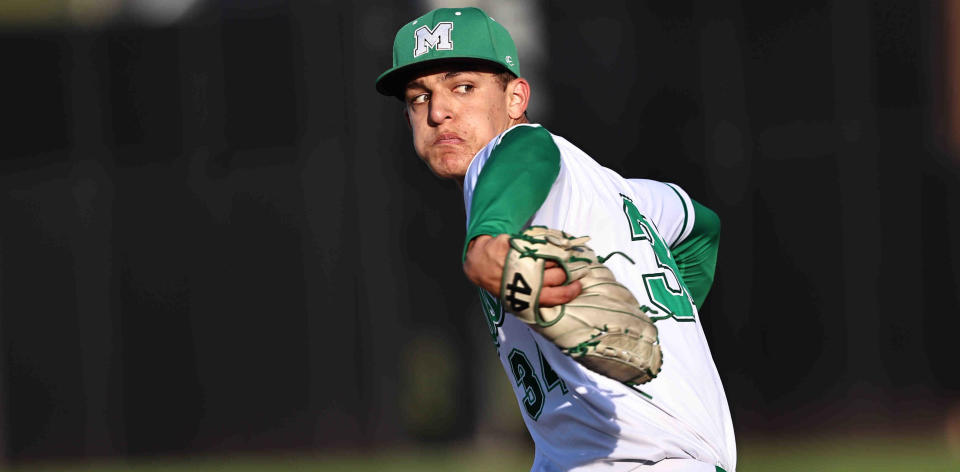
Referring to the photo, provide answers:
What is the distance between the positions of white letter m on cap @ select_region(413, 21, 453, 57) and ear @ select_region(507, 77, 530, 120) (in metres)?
0.29

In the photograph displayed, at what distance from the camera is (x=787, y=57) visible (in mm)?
9227

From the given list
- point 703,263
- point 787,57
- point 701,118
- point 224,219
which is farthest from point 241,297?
point 703,263

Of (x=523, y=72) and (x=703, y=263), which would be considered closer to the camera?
(x=703, y=263)

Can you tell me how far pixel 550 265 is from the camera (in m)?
2.18

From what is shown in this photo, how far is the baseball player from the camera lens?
231 centimetres

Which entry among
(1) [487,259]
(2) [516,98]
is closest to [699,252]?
(2) [516,98]

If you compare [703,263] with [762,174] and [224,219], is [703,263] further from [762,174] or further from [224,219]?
[224,219]

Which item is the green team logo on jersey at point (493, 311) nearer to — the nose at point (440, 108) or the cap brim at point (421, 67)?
the nose at point (440, 108)

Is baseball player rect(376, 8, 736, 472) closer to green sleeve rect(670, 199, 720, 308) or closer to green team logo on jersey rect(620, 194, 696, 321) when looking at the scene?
green team logo on jersey rect(620, 194, 696, 321)

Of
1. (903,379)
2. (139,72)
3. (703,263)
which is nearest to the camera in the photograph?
(703,263)

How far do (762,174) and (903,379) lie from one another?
6.39 ft

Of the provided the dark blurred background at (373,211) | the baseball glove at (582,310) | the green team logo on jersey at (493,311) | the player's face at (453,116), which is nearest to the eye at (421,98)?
the player's face at (453,116)

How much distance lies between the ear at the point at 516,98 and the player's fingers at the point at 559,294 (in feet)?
4.09

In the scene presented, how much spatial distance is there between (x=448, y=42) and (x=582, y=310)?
1190 mm
